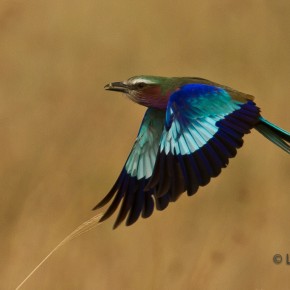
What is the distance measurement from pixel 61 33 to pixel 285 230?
218 centimetres

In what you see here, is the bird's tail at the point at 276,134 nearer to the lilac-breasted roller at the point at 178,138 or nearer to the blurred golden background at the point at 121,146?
the lilac-breasted roller at the point at 178,138

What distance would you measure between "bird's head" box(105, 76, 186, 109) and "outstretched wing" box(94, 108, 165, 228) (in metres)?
0.11

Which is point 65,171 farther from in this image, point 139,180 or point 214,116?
point 214,116

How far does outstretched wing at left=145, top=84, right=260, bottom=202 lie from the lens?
4777 millimetres

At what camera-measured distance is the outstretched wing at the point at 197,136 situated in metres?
4.78

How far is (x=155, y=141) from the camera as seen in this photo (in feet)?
18.1

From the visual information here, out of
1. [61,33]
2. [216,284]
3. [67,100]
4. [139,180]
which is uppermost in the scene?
[61,33]

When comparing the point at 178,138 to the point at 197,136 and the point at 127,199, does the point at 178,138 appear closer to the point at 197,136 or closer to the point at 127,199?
the point at 197,136

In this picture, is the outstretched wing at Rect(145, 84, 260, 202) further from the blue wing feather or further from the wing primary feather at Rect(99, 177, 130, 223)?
the wing primary feather at Rect(99, 177, 130, 223)

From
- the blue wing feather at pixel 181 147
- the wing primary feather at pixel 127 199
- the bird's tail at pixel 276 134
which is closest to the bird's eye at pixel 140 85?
the blue wing feather at pixel 181 147

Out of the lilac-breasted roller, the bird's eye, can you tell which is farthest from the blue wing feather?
the bird's eye

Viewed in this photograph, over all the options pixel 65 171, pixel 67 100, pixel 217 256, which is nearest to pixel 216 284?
pixel 217 256

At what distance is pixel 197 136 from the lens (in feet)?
16.3

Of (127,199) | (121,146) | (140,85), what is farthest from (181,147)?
(121,146)
